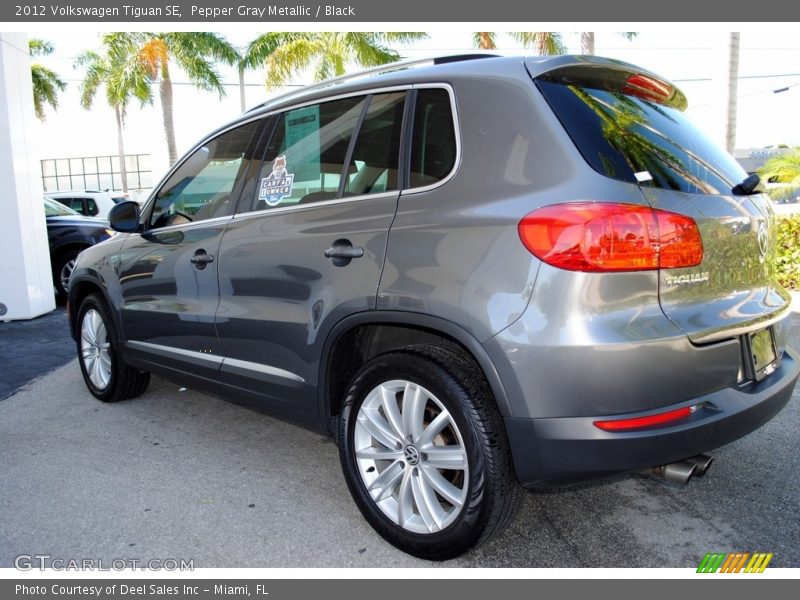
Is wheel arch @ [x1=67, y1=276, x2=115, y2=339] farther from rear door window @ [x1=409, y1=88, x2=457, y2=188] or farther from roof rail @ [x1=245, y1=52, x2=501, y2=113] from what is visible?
rear door window @ [x1=409, y1=88, x2=457, y2=188]

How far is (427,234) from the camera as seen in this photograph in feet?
8.48

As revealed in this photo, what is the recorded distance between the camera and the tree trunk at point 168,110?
2198cm

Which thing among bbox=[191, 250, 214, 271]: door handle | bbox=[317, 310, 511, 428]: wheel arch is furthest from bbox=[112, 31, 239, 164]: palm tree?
bbox=[317, 310, 511, 428]: wheel arch

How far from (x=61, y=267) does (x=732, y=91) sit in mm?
10524

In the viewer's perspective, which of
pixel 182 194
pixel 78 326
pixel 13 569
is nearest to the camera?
pixel 13 569

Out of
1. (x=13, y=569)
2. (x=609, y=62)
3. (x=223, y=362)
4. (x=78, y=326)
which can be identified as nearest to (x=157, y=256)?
(x=223, y=362)

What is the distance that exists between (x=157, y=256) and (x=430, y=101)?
220 centimetres

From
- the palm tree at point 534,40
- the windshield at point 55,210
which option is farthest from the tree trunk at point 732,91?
the windshield at point 55,210

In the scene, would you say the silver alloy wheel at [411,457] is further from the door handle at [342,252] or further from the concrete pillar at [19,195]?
the concrete pillar at [19,195]

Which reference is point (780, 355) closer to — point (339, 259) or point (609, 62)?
point (609, 62)

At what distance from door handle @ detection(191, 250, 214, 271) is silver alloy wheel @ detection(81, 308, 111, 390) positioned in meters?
1.48

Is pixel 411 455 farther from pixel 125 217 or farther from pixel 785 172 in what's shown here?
pixel 785 172

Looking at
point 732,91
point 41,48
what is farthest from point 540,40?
point 41,48

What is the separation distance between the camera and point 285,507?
3.27 m
